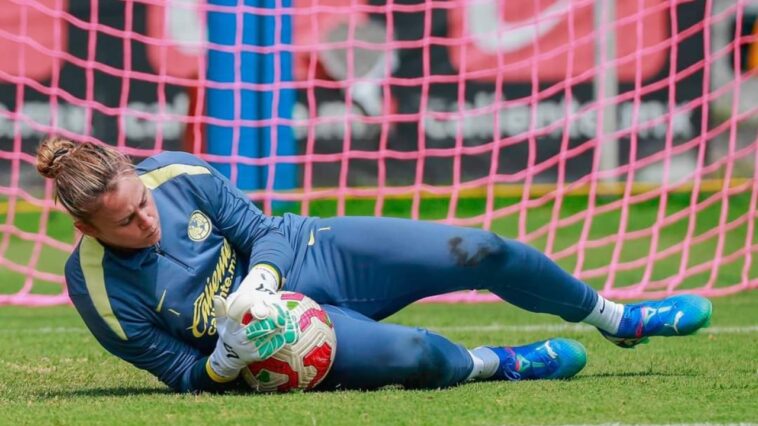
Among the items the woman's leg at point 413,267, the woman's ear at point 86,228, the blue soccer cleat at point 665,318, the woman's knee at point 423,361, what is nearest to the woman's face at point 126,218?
the woman's ear at point 86,228

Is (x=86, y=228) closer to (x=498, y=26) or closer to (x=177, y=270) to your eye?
(x=177, y=270)

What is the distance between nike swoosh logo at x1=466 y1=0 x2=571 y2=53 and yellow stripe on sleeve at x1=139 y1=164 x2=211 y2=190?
478 cm

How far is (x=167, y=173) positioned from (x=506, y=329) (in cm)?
208

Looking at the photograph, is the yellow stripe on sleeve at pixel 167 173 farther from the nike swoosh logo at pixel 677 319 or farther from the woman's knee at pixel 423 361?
the nike swoosh logo at pixel 677 319

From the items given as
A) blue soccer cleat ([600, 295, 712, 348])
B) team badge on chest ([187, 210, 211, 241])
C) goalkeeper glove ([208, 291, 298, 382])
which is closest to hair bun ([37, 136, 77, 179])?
team badge on chest ([187, 210, 211, 241])

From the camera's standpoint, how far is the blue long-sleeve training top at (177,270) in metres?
3.27

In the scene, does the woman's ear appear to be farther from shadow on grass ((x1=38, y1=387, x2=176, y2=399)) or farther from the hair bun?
shadow on grass ((x1=38, y1=387, x2=176, y2=399))

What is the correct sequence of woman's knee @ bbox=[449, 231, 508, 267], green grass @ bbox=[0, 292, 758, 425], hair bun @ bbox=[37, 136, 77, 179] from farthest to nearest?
woman's knee @ bbox=[449, 231, 508, 267] → hair bun @ bbox=[37, 136, 77, 179] → green grass @ bbox=[0, 292, 758, 425]

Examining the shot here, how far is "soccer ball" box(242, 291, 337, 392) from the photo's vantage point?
3.25 m

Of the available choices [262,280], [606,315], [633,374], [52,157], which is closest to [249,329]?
[262,280]

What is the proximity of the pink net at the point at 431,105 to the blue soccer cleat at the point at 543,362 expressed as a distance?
131 inches

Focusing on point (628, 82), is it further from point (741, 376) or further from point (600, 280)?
point (741, 376)

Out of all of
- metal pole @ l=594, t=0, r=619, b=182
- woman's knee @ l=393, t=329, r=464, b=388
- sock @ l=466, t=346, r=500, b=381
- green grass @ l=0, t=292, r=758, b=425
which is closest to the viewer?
green grass @ l=0, t=292, r=758, b=425

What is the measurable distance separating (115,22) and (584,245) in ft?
11.2
